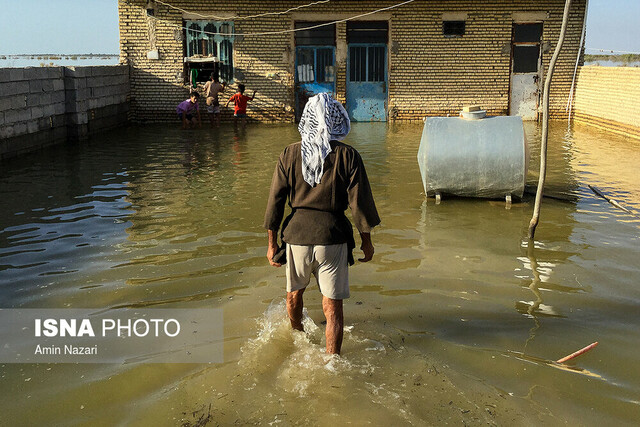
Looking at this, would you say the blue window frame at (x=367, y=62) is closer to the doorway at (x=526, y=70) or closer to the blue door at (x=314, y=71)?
the blue door at (x=314, y=71)

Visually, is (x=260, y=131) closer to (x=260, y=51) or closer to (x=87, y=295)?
(x=260, y=51)

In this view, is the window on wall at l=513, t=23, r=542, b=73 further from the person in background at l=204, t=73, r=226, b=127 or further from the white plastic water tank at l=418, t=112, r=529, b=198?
the white plastic water tank at l=418, t=112, r=529, b=198

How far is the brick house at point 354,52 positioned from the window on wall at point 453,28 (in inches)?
1.1

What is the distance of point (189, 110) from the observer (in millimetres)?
16484

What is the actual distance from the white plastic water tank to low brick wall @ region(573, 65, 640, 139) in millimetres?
7229

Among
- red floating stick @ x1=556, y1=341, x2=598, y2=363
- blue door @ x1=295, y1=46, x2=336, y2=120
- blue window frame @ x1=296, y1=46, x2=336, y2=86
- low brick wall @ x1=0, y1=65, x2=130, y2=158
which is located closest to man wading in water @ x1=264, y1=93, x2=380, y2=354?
red floating stick @ x1=556, y1=341, x2=598, y2=363

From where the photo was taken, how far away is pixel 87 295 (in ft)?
16.2

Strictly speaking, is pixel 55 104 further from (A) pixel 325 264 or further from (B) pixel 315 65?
(A) pixel 325 264

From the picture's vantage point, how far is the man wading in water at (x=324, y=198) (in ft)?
11.5

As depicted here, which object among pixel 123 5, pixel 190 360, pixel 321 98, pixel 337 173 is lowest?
pixel 190 360

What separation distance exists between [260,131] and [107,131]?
3.78 metres

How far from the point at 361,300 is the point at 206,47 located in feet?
46.0

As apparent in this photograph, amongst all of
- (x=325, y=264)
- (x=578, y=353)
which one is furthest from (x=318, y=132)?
(x=578, y=353)

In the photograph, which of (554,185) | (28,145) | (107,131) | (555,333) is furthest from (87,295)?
(107,131)
